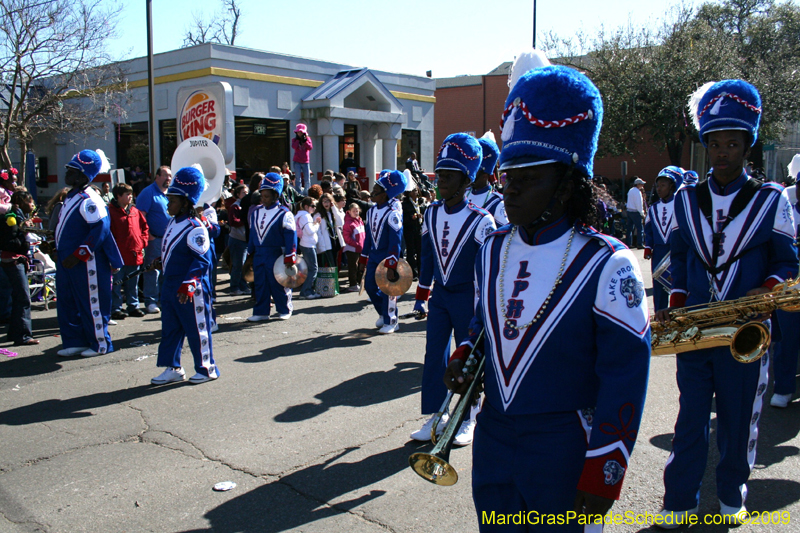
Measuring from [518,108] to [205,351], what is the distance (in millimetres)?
5018

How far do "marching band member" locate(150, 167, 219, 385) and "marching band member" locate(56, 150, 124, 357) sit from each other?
4.60 feet

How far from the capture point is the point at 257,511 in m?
3.90

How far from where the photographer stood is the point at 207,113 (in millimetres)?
11367

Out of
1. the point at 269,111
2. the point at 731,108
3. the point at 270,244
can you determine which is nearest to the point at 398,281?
the point at 270,244

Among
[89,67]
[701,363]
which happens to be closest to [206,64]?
[89,67]

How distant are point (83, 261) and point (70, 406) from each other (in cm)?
214

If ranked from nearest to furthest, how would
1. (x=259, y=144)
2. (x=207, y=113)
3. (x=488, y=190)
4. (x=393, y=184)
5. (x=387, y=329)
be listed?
(x=488, y=190), (x=387, y=329), (x=393, y=184), (x=207, y=113), (x=259, y=144)

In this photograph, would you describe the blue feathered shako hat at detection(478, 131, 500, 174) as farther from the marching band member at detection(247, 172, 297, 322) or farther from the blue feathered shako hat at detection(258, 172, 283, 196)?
the blue feathered shako hat at detection(258, 172, 283, 196)

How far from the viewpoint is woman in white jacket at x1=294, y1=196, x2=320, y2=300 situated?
1137 cm

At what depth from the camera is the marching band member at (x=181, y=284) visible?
21.0ft

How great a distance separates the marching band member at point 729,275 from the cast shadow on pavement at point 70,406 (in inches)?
187

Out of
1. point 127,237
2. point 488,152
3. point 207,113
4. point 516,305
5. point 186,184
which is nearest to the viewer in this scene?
point 516,305

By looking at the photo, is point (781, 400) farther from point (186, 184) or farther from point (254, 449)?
point (186, 184)

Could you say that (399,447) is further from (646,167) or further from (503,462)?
(646,167)
